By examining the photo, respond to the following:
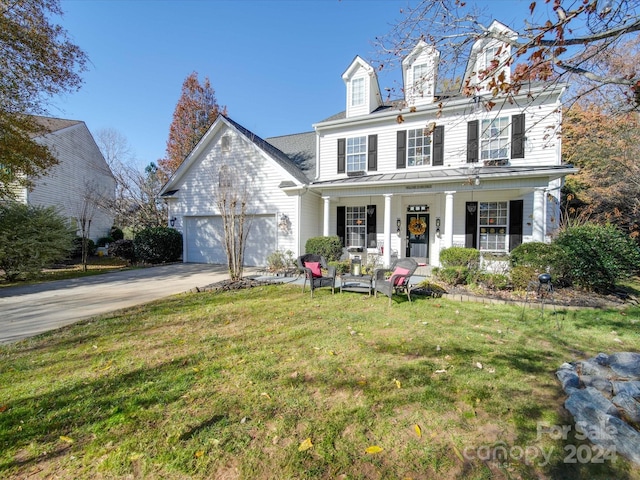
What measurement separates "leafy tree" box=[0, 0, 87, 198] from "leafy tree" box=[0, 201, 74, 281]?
2.67 feet

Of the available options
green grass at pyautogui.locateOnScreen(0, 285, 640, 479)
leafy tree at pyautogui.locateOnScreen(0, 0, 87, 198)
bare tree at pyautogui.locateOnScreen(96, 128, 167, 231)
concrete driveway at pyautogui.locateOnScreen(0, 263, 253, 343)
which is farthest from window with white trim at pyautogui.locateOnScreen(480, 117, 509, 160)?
bare tree at pyautogui.locateOnScreen(96, 128, 167, 231)

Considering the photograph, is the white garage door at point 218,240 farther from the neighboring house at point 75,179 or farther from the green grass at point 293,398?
the green grass at point 293,398

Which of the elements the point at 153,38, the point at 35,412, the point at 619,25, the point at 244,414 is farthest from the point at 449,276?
the point at 153,38

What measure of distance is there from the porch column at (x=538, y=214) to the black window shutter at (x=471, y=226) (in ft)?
6.48

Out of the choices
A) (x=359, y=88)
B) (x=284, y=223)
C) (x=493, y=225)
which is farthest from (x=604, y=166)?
(x=284, y=223)

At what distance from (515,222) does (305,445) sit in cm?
1146

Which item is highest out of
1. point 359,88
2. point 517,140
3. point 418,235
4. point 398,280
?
point 359,88

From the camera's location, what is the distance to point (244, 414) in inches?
100

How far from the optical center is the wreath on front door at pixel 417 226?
39.7 feet

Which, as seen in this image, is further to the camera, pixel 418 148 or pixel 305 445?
pixel 418 148

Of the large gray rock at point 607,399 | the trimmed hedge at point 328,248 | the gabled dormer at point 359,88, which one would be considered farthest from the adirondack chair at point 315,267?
the gabled dormer at point 359,88

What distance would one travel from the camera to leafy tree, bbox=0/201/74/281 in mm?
9211

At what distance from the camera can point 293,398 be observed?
2.79m

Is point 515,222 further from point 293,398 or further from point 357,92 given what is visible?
point 293,398
